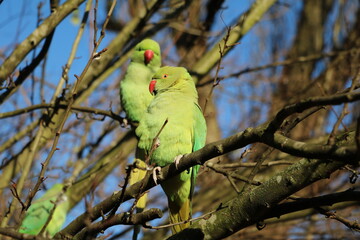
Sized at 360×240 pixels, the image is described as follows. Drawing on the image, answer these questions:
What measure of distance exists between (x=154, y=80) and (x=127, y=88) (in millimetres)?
1161

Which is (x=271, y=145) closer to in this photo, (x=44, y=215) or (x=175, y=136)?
(x=175, y=136)

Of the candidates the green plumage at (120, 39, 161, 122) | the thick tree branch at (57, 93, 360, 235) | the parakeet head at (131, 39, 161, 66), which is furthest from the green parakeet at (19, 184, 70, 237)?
the thick tree branch at (57, 93, 360, 235)

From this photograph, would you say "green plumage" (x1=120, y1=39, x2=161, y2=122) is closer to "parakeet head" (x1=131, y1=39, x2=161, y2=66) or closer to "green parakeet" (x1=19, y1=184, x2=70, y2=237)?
"parakeet head" (x1=131, y1=39, x2=161, y2=66)

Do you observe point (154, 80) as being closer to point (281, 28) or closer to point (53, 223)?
point (53, 223)

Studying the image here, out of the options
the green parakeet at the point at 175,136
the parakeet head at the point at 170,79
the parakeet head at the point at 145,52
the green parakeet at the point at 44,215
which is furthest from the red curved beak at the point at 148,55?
the green parakeet at the point at 44,215

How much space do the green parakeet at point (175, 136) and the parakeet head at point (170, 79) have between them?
21cm

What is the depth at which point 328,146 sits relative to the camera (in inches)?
61.9

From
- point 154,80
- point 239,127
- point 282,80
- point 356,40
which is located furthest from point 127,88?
point 282,80

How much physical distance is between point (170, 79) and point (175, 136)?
86 centimetres

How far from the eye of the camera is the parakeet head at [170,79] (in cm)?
378

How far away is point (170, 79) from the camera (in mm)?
3850

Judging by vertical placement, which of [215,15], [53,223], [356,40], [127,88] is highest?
[215,15]

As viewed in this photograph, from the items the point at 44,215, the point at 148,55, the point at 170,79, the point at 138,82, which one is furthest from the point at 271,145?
the point at 44,215

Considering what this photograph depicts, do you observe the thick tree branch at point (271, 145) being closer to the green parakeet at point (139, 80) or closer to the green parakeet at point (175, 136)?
the green parakeet at point (175, 136)
